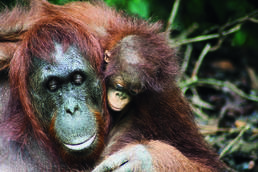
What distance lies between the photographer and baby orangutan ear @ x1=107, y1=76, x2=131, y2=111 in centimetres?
312

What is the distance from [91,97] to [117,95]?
8.2 inches

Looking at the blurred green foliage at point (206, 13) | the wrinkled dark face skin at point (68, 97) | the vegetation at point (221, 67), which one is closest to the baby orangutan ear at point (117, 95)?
the wrinkled dark face skin at point (68, 97)

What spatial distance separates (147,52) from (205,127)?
179 centimetres

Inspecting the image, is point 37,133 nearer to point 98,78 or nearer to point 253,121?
point 98,78

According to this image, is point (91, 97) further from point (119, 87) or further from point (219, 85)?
point (219, 85)

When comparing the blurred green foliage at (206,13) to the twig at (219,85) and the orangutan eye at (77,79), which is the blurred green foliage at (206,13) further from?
the orangutan eye at (77,79)

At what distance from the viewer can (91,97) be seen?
306 cm

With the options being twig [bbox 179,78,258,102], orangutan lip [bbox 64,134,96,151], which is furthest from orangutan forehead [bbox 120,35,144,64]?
twig [bbox 179,78,258,102]

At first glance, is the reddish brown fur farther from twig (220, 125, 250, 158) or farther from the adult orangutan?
twig (220, 125, 250, 158)

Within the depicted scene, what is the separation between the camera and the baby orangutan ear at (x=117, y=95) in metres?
3.12

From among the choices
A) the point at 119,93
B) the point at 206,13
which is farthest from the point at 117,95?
the point at 206,13

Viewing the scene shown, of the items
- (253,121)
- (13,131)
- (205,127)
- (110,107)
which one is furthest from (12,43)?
(253,121)

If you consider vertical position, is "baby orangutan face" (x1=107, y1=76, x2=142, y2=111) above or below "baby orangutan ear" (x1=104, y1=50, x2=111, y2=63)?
below

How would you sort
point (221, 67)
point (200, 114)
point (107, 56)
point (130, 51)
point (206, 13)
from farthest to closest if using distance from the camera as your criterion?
point (206, 13)
point (221, 67)
point (200, 114)
point (107, 56)
point (130, 51)
